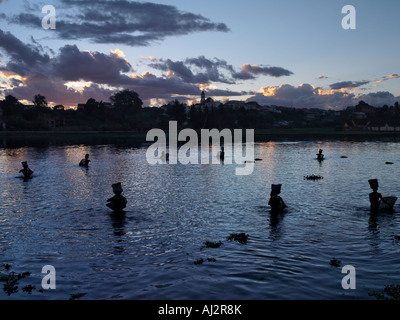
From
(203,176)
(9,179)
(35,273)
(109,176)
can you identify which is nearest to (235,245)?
(35,273)

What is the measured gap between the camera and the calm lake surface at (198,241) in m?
15.5

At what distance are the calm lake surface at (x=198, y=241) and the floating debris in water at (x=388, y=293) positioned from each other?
0.45 m

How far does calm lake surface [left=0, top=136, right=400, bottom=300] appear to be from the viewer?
15.5 m

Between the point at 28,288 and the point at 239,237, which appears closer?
the point at 28,288

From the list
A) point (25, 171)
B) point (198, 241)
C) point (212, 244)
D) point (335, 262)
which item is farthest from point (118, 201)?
point (25, 171)

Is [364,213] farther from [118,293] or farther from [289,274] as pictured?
[118,293]

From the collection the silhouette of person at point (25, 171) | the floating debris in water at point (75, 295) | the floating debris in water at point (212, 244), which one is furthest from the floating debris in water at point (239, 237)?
the silhouette of person at point (25, 171)

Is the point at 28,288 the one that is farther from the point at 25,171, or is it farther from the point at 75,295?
the point at 25,171

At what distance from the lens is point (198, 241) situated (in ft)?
71.8

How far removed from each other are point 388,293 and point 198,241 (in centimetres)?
1087

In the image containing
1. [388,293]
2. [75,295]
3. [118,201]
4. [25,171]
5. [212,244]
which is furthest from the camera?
[25,171]

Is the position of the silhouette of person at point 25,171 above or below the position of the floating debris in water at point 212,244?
above

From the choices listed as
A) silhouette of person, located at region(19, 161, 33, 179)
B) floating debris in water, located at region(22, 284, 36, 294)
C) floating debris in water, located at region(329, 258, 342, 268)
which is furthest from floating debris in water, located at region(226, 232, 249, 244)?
silhouette of person, located at region(19, 161, 33, 179)

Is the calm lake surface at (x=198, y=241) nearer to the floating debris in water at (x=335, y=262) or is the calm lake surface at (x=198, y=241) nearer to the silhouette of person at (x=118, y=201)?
the floating debris in water at (x=335, y=262)
